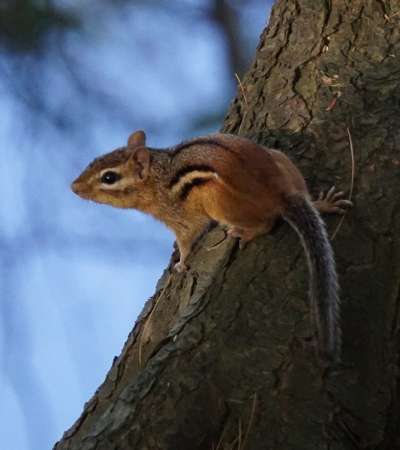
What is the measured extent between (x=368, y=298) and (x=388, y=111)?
721mm

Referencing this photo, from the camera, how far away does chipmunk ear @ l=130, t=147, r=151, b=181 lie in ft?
11.7

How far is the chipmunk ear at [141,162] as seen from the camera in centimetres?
355

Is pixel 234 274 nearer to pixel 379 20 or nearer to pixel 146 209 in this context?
pixel 146 209

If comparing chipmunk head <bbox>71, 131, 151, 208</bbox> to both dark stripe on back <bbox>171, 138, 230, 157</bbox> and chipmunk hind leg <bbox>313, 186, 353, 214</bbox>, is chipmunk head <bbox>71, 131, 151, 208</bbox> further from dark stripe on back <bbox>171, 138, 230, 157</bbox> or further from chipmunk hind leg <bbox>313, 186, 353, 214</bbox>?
chipmunk hind leg <bbox>313, 186, 353, 214</bbox>

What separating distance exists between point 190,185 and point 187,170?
0.06m

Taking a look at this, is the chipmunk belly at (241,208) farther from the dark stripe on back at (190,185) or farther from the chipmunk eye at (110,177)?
the chipmunk eye at (110,177)

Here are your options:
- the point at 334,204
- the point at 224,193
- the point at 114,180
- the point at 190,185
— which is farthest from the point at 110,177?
the point at 334,204

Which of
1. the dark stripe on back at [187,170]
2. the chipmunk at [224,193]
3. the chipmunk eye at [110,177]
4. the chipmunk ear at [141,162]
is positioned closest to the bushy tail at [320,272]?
the chipmunk at [224,193]

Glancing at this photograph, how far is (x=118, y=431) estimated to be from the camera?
2715 millimetres

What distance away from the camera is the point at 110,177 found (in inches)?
143

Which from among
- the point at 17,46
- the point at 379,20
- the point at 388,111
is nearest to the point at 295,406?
the point at 388,111

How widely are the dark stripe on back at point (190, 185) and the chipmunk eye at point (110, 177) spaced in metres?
0.30

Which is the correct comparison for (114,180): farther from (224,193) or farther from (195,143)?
(224,193)

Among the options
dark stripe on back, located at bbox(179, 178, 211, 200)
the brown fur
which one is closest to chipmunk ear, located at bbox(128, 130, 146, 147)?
the brown fur
